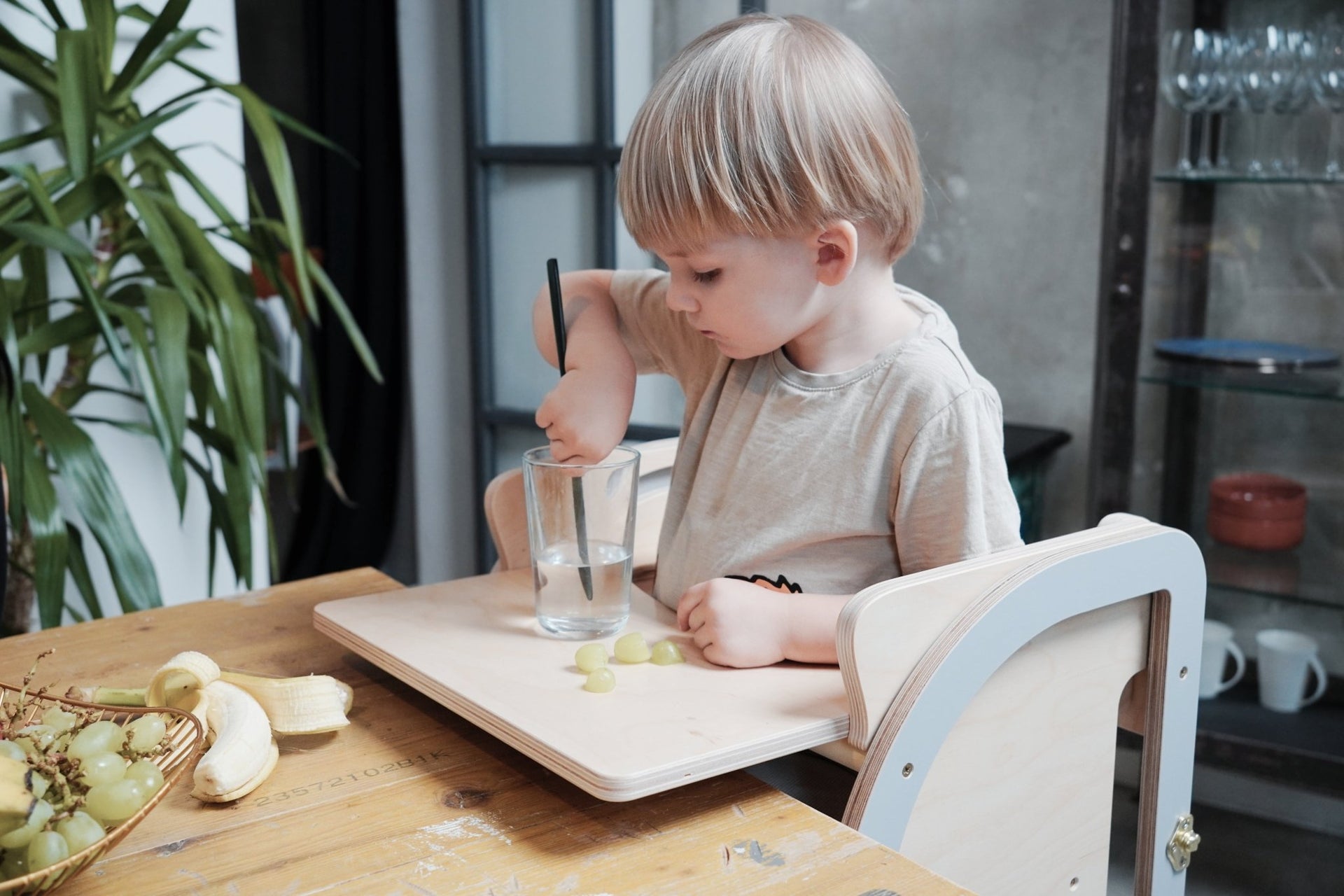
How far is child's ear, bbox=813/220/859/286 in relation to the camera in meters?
0.95

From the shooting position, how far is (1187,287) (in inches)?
82.1

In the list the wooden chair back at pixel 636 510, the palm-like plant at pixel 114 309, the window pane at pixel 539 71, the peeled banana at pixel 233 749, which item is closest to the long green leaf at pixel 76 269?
the palm-like plant at pixel 114 309

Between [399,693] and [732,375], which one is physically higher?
[732,375]

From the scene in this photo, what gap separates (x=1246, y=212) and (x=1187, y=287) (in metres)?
0.17

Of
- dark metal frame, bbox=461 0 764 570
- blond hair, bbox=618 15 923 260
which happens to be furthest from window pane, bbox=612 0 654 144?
blond hair, bbox=618 15 923 260

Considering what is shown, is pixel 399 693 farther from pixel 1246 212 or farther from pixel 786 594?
pixel 1246 212

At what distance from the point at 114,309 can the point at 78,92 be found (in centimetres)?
29

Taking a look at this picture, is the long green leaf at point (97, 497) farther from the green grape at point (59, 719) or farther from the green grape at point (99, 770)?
Answer: the green grape at point (99, 770)

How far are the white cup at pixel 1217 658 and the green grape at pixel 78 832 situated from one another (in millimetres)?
1936

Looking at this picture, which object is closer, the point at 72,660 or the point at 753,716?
the point at 753,716

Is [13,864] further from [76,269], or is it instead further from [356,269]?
[356,269]

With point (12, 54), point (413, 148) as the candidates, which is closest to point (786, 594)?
point (12, 54)

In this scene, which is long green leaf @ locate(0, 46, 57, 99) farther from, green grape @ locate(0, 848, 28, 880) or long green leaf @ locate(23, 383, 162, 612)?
green grape @ locate(0, 848, 28, 880)

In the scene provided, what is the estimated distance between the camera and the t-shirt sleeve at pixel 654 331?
1196 mm
